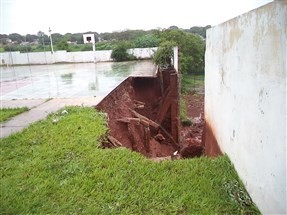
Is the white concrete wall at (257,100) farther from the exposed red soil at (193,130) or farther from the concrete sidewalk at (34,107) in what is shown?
the concrete sidewalk at (34,107)

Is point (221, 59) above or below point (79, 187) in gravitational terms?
above

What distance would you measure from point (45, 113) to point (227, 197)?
4.04 meters

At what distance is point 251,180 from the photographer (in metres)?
2.35

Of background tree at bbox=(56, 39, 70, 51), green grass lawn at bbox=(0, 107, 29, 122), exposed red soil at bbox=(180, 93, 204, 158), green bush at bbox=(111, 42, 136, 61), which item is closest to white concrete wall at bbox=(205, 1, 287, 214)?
exposed red soil at bbox=(180, 93, 204, 158)

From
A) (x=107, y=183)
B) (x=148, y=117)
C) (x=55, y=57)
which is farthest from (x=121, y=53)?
(x=107, y=183)

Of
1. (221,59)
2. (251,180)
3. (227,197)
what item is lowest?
(227,197)

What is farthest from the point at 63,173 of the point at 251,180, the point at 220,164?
the point at 251,180

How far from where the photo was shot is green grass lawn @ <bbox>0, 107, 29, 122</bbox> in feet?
17.2

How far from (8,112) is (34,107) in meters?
0.57

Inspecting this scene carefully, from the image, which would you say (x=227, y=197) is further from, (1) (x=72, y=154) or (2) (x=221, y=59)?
(1) (x=72, y=154)

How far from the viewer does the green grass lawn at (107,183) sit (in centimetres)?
242

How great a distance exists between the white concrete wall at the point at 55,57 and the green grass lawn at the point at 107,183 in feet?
57.1

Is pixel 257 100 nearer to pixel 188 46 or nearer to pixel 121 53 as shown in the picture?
pixel 188 46

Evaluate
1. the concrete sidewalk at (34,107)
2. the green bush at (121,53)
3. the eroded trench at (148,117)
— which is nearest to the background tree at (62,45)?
the green bush at (121,53)
